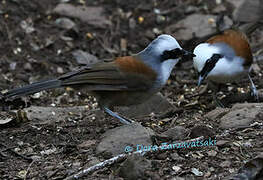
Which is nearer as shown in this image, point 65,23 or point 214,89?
point 214,89

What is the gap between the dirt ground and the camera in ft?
12.9

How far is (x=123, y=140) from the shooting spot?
4.11 metres

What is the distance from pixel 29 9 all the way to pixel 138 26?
195 cm

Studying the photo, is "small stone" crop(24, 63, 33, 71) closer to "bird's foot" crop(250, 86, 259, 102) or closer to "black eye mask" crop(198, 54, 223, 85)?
"black eye mask" crop(198, 54, 223, 85)

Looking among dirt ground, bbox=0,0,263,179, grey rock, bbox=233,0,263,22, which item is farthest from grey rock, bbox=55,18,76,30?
grey rock, bbox=233,0,263,22

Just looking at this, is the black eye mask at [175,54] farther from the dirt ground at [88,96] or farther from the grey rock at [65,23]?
the grey rock at [65,23]

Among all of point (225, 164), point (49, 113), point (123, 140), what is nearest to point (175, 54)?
point (123, 140)

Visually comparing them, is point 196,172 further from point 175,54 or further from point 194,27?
point 194,27

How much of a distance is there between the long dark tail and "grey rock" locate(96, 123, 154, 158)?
2.80ft

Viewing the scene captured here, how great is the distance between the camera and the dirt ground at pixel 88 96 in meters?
3.92

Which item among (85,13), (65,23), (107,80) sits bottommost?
(107,80)

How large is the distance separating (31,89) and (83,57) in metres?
2.92

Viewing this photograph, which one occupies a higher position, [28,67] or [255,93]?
[28,67]

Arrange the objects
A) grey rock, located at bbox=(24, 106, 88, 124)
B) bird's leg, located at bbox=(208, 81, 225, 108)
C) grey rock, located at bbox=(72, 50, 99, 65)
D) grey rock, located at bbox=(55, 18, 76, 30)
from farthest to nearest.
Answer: grey rock, located at bbox=(55, 18, 76, 30), grey rock, located at bbox=(72, 50, 99, 65), bird's leg, located at bbox=(208, 81, 225, 108), grey rock, located at bbox=(24, 106, 88, 124)
